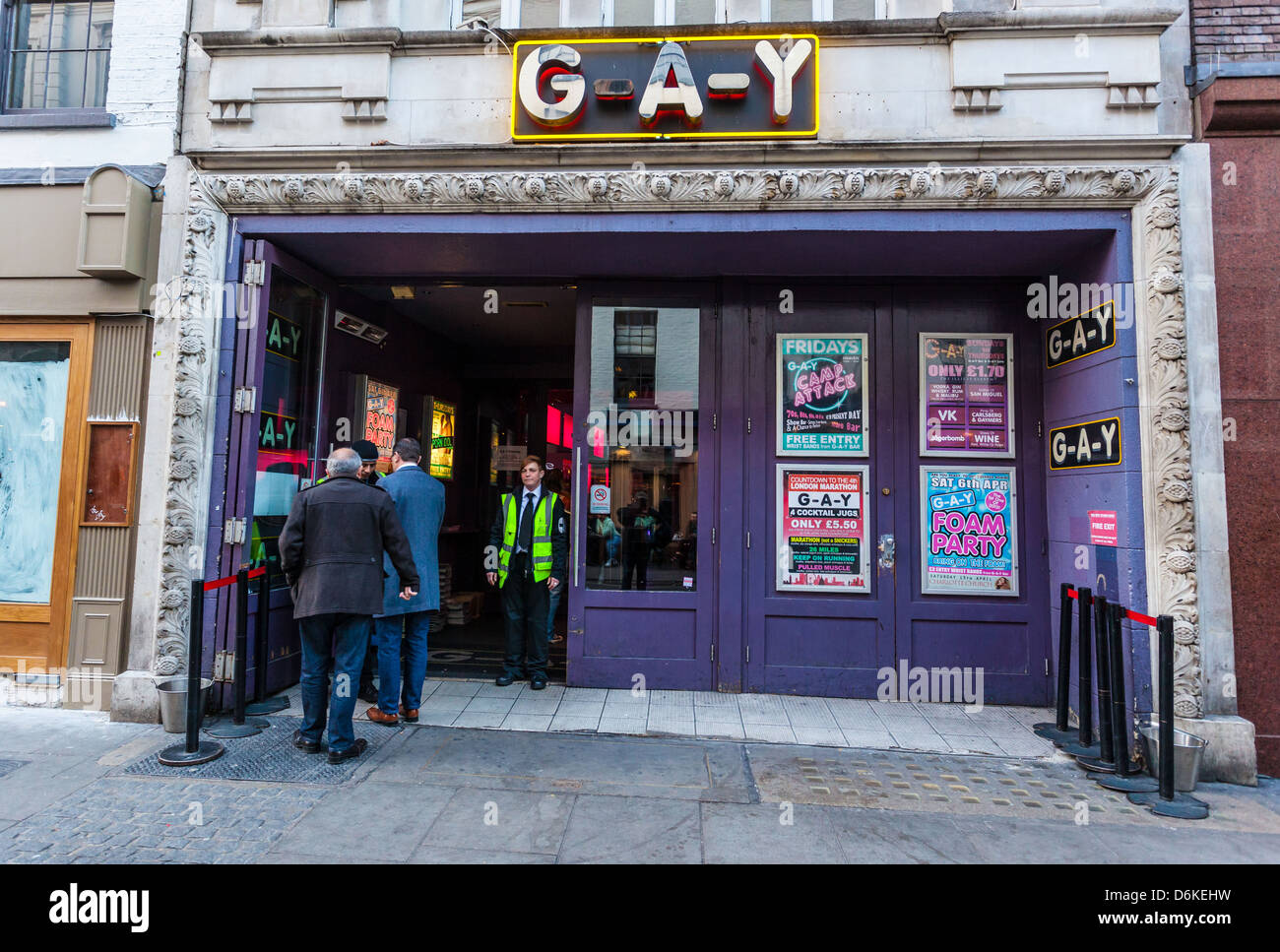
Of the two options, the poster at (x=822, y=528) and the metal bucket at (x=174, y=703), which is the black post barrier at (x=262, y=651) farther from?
the poster at (x=822, y=528)

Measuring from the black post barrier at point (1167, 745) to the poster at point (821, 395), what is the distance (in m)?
2.65

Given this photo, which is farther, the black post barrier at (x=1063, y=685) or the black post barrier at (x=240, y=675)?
the black post barrier at (x=1063, y=685)

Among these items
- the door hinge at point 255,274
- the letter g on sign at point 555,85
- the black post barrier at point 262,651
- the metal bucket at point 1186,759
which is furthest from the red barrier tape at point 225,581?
the metal bucket at point 1186,759

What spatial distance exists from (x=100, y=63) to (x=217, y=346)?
3139mm

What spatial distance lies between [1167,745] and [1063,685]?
3.59 feet

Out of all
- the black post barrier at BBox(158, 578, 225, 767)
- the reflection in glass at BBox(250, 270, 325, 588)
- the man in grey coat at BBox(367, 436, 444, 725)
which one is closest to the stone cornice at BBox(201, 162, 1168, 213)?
the reflection in glass at BBox(250, 270, 325, 588)

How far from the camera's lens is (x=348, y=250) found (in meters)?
6.00

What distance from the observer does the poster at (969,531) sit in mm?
6047

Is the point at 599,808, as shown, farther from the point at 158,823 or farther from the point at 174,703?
the point at 174,703

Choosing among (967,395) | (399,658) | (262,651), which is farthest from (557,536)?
(967,395)

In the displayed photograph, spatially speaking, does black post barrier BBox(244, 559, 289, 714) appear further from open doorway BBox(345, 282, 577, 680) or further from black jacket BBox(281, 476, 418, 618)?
open doorway BBox(345, 282, 577, 680)
